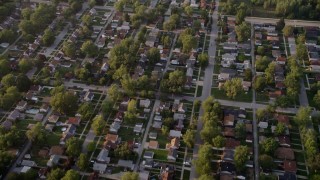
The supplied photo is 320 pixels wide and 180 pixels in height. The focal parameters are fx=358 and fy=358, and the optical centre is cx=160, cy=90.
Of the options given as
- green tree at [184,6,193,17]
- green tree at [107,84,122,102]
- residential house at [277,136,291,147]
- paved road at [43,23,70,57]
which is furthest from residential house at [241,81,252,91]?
paved road at [43,23,70,57]

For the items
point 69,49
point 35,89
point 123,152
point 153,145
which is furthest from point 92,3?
point 123,152

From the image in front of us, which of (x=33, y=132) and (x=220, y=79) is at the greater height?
(x=220, y=79)

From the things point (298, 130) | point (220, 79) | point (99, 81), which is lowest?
point (298, 130)

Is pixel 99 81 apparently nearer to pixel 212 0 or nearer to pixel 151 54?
pixel 151 54

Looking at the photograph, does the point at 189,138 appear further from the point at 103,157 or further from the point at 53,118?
the point at 53,118

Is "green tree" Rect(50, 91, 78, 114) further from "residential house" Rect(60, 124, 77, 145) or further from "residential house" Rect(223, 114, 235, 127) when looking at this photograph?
"residential house" Rect(223, 114, 235, 127)

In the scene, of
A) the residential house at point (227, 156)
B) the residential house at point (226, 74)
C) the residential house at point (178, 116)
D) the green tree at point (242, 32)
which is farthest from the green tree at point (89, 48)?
the residential house at point (227, 156)

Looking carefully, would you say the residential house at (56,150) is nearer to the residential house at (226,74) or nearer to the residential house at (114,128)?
the residential house at (114,128)

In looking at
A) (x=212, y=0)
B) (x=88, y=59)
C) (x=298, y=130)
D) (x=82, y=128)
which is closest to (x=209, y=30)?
(x=212, y=0)
